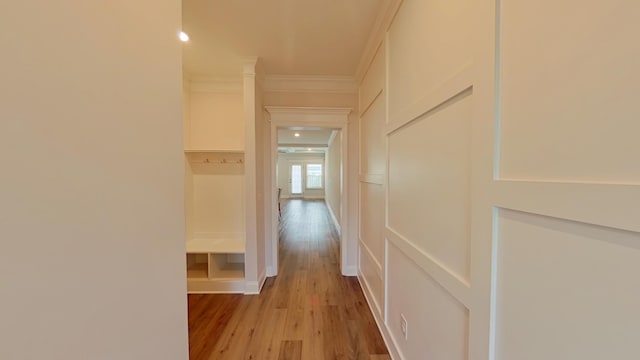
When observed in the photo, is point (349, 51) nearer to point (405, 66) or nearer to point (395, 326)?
point (405, 66)

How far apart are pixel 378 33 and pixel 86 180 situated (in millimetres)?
2348

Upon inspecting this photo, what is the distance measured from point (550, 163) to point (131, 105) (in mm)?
1192

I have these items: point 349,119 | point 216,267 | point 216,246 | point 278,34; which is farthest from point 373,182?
point 216,267

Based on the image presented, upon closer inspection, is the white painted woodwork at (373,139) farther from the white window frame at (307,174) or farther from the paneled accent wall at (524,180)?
the white window frame at (307,174)

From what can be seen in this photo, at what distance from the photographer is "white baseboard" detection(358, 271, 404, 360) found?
6.25ft

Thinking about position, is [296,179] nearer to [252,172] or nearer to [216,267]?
[216,267]

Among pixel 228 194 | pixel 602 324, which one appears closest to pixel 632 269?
pixel 602 324

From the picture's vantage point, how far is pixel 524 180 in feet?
2.53

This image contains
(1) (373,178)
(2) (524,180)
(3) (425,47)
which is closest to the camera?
(2) (524,180)

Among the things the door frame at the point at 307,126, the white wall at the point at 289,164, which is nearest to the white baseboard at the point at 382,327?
the door frame at the point at 307,126

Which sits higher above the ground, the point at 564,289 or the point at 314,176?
the point at 314,176

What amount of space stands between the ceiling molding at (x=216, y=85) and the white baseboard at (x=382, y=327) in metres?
2.87

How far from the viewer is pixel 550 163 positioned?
696mm

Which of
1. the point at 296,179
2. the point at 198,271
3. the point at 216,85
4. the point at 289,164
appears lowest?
the point at 198,271
